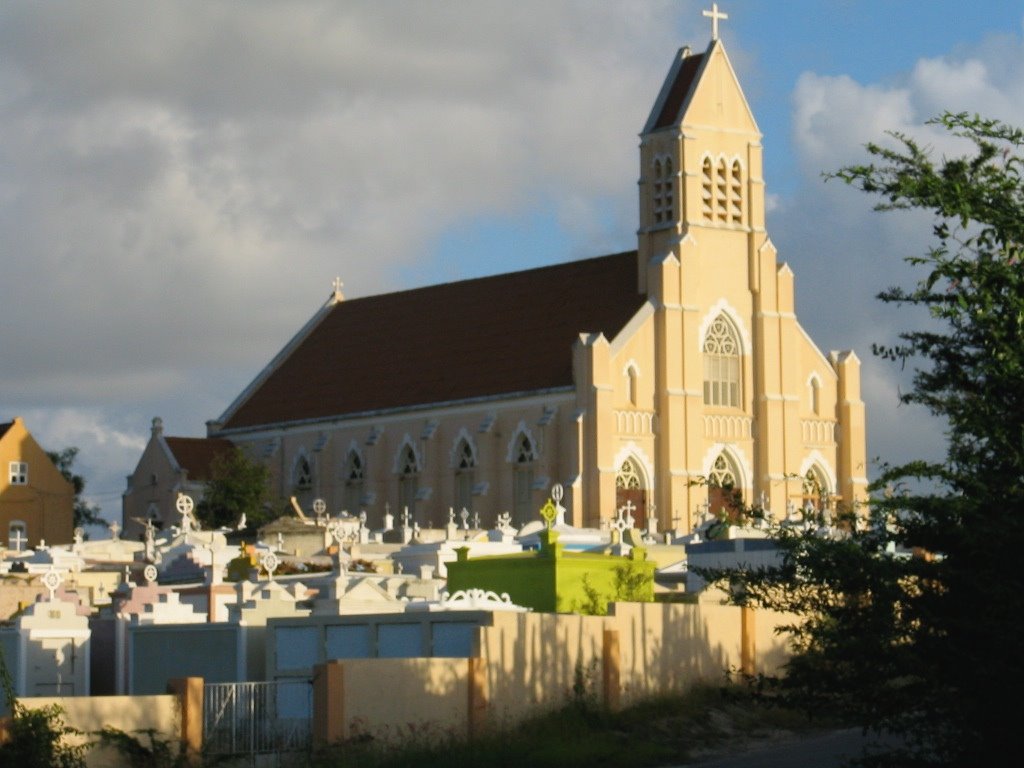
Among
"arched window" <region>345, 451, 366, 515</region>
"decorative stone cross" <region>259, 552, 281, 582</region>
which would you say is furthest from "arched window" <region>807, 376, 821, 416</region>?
"decorative stone cross" <region>259, 552, 281, 582</region>

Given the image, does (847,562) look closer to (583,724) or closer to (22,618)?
(583,724)

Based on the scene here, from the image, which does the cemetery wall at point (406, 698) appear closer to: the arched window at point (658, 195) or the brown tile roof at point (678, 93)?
the arched window at point (658, 195)

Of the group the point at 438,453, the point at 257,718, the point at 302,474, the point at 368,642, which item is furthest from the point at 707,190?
the point at 257,718

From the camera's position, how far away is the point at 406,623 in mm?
37656

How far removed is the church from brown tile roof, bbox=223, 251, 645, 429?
0.13 metres

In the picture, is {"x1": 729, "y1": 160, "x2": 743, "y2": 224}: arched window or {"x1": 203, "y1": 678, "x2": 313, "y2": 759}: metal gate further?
{"x1": 729, "y1": 160, "x2": 743, "y2": 224}: arched window

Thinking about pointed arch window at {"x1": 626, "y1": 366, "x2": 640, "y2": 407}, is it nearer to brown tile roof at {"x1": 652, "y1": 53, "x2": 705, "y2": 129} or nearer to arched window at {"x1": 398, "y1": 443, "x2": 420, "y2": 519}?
brown tile roof at {"x1": 652, "y1": 53, "x2": 705, "y2": 129}

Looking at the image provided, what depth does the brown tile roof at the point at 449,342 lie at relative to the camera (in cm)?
9181

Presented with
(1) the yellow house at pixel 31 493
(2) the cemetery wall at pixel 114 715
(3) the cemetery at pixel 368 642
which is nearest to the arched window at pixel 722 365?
(1) the yellow house at pixel 31 493

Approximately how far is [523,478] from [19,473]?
20452 millimetres

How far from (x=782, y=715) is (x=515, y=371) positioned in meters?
51.0

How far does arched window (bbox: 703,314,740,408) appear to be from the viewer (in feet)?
299

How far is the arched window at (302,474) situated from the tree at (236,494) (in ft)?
15.7

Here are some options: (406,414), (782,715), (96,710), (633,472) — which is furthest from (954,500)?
(406,414)
